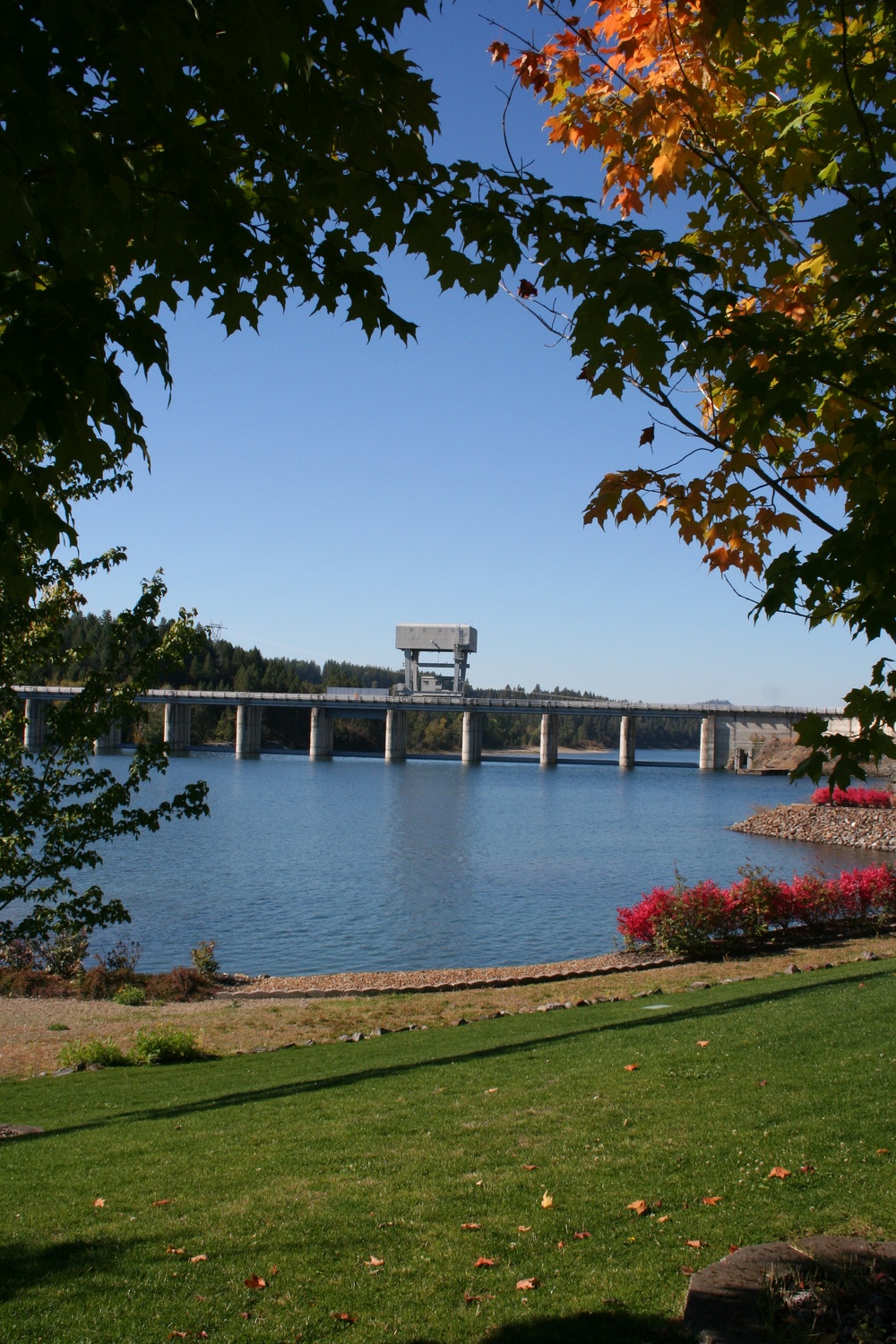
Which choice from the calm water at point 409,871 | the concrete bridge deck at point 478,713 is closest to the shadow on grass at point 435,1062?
the calm water at point 409,871

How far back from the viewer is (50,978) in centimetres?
2008

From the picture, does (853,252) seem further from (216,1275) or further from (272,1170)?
(272,1170)

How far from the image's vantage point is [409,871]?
119 feet

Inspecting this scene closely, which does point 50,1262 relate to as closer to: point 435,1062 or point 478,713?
point 435,1062

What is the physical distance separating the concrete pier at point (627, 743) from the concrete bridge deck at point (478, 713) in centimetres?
11

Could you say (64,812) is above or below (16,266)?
below

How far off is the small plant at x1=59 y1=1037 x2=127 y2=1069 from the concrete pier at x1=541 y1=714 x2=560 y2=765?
112 meters

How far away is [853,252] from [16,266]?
3316 mm

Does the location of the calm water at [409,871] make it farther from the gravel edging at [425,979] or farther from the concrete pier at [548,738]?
the concrete pier at [548,738]

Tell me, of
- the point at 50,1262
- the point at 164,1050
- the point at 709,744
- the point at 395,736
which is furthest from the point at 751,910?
the point at 395,736

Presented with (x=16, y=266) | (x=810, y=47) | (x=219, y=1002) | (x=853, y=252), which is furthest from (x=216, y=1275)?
(x=219, y=1002)

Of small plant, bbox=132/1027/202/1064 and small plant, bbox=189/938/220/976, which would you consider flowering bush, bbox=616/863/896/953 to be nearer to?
small plant, bbox=189/938/220/976

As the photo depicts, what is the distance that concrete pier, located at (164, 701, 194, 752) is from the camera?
4852 inches

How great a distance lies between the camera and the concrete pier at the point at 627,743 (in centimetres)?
12412
